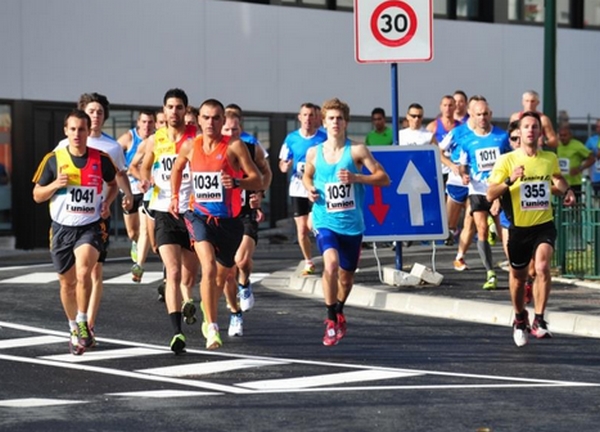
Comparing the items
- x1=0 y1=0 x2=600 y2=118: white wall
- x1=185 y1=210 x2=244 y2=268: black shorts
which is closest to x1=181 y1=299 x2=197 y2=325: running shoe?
x1=185 y1=210 x2=244 y2=268: black shorts

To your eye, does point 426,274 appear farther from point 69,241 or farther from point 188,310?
point 69,241

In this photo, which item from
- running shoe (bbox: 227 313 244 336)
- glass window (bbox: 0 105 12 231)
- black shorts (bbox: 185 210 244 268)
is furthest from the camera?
glass window (bbox: 0 105 12 231)

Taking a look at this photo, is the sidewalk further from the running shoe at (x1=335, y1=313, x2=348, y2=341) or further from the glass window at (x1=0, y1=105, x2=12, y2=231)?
the glass window at (x1=0, y1=105, x2=12, y2=231)

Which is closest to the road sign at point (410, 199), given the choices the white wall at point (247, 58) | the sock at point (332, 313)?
the sock at point (332, 313)

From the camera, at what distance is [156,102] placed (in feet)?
96.1

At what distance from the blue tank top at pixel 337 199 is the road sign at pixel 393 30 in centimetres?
401

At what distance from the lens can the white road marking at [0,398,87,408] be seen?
10.3m

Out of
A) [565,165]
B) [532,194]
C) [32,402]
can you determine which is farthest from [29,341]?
[565,165]

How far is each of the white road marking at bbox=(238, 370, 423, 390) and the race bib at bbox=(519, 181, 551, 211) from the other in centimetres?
269

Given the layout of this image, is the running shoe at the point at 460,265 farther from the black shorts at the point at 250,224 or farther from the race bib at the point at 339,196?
the race bib at the point at 339,196

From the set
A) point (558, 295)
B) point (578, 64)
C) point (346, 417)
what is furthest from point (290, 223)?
point (346, 417)

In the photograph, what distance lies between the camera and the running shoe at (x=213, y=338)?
1327 centimetres

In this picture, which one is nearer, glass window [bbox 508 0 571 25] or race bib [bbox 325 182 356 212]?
race bib [bbox 325 182 356 212]

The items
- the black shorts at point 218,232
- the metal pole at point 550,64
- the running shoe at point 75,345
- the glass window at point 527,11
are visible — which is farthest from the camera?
the glass window at point 527,11
